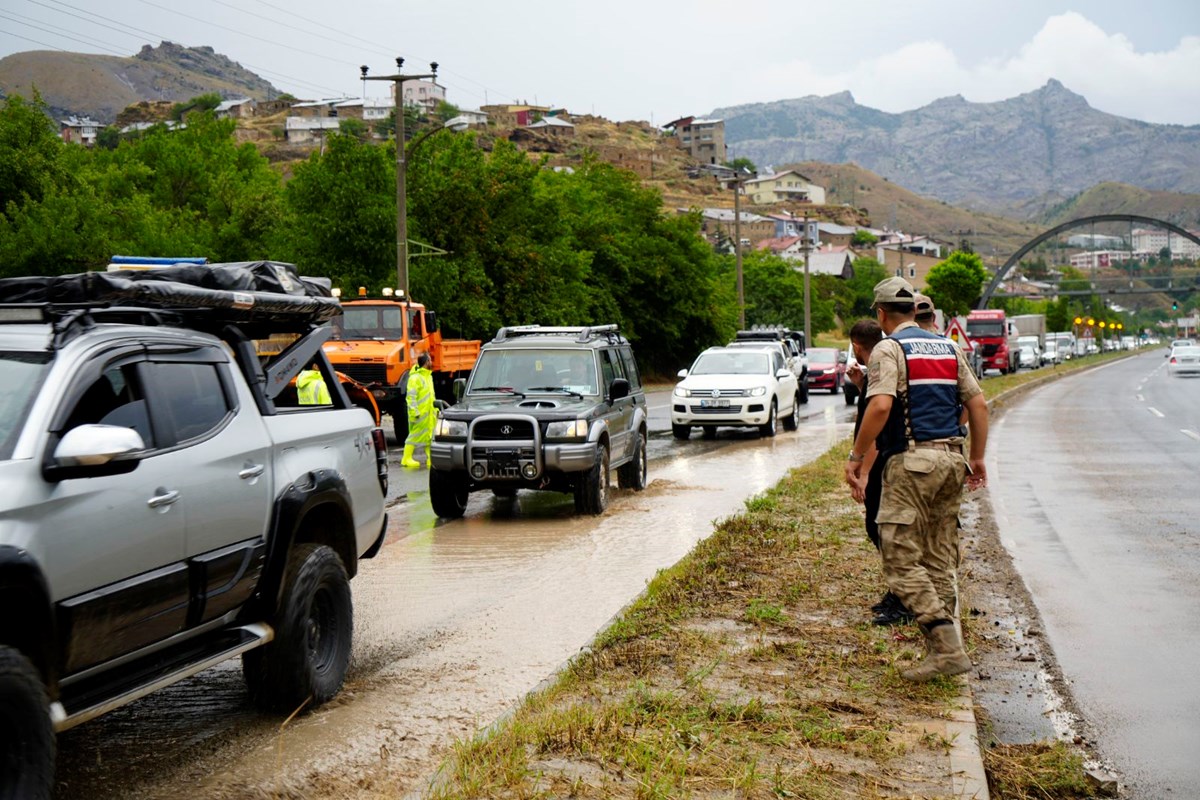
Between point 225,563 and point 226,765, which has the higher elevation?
point 225,563

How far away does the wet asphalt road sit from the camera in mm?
5977

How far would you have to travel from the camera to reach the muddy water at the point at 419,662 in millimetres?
5289

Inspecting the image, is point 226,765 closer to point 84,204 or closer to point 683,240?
point 84,204

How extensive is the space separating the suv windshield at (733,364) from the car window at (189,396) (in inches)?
786

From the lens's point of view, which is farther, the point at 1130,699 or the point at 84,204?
the point at 84,204

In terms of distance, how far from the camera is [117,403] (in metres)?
5.02

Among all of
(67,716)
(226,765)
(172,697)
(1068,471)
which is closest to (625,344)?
(1068,471)

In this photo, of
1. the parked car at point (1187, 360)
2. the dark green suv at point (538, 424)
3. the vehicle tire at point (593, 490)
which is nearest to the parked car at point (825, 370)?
the parked car at point (1187, 360)

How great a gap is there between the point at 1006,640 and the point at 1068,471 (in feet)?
36.3

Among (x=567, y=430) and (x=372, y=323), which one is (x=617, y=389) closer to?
(x=567, y=430)

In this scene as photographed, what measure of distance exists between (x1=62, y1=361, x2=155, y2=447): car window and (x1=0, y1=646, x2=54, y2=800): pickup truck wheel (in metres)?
1.09

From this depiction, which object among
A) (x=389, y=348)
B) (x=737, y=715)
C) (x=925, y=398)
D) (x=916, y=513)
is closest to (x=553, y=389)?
(x=925, y=398)

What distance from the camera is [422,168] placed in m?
45.1

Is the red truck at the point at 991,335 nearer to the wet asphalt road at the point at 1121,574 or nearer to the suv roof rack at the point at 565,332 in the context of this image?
the wet asphalt road at the point at 1121,574
